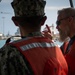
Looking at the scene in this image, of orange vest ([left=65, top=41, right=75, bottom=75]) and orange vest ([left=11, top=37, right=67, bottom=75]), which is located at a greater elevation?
orange vest ([left=11, top=37, right=67, bottom=75])

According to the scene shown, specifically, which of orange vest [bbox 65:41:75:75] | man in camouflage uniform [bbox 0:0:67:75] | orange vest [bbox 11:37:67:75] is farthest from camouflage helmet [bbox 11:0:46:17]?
orange vest [bbox 65:41:75:75]

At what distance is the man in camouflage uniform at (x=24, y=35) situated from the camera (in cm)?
186

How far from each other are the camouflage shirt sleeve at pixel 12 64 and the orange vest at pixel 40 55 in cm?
6

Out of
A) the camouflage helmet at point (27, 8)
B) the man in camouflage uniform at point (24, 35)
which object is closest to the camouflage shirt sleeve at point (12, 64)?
the man in camouflage uniform at point (24, 35)

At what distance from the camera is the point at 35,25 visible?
1999mm

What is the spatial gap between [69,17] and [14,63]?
1456 millimetres

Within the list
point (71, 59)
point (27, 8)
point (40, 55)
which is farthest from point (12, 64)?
point (71, 59)

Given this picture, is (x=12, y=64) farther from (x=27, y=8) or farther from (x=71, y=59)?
(x=71, y=59)

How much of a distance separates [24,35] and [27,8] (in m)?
0.20

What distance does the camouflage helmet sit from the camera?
2002mm

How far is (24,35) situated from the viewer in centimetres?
201

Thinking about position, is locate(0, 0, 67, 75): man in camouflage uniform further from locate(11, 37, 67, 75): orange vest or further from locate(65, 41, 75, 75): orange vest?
locate(65, 41, 75, 75): orange vest

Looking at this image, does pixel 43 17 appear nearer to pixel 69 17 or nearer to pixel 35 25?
pixel 35 25

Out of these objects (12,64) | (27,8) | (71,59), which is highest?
(27,8)
